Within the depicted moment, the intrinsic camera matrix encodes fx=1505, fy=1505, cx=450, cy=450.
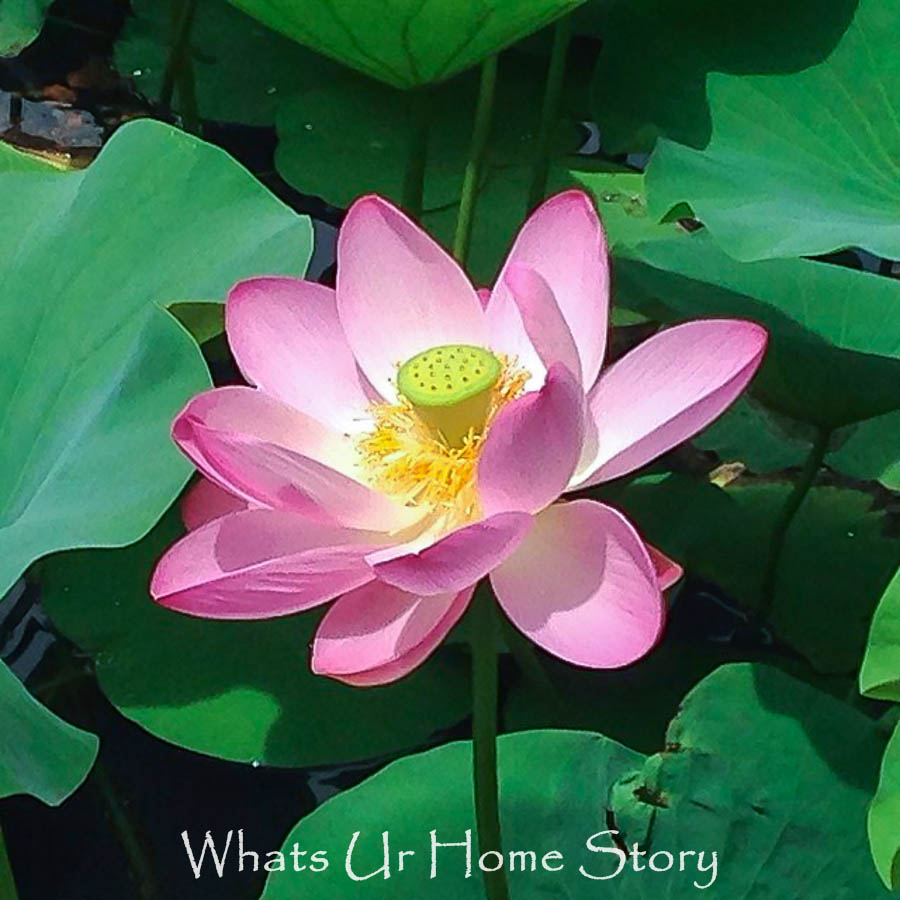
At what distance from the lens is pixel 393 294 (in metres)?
0.84

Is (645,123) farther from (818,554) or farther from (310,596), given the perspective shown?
(310,596)

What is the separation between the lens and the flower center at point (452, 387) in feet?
2.54

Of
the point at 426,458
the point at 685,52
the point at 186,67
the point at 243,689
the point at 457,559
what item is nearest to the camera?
the point at 457,559

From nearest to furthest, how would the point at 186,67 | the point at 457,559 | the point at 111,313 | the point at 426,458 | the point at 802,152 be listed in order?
1. the point at 457,559
2. the point at 426,458
3. the point at 111,313
4. the point at 802,152
5. the point at 186,67

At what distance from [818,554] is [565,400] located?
0.59 m

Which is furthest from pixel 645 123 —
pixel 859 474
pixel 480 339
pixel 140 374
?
pixel 140 374

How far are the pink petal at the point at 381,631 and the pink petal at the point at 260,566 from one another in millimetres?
20

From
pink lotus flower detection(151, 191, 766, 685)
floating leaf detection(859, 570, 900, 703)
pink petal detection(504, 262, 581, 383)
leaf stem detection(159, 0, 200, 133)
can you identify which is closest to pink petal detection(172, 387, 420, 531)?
pink lotus flower detection(151, 191, 766, 685)

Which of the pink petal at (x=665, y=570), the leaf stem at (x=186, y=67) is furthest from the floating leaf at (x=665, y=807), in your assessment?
the leaf stem at (x=186, y=67)

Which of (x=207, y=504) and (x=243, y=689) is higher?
(x=207, y=504)

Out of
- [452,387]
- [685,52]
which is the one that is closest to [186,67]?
[685,52]

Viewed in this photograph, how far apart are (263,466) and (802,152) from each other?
0.63m

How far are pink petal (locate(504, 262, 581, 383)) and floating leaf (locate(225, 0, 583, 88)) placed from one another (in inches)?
13.1

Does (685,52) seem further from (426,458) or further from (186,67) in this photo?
(426,458)
